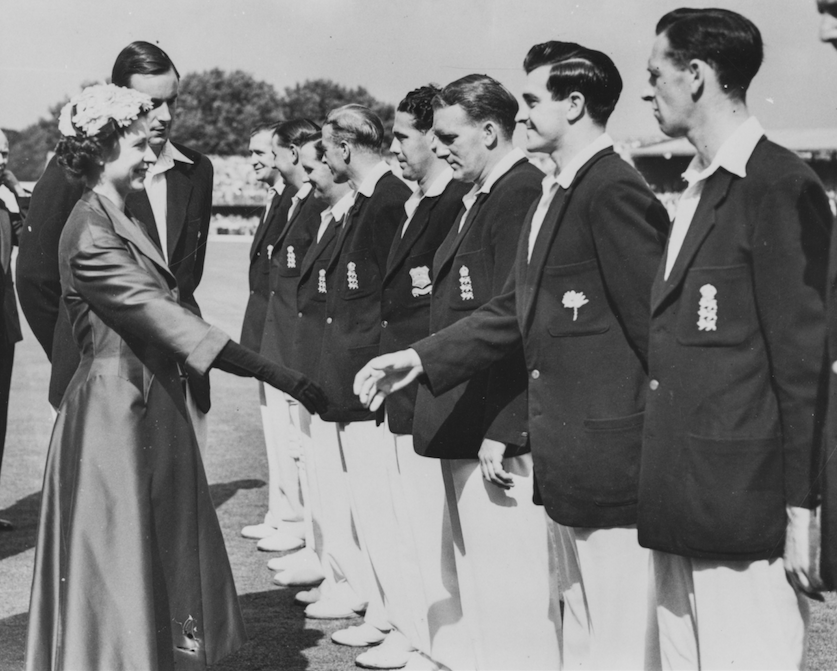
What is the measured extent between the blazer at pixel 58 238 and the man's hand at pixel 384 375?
52.0 inches

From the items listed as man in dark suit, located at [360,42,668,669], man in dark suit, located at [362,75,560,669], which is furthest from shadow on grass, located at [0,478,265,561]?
man in dark suit, located at [360,42,668,669]

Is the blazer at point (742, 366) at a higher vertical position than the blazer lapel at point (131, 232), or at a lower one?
lower

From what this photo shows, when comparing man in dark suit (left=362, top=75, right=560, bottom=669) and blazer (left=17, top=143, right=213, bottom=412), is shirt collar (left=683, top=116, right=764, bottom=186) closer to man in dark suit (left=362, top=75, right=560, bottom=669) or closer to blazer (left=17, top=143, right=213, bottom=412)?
man in dark suit (left=362, top=75, right=560, bottom=669)

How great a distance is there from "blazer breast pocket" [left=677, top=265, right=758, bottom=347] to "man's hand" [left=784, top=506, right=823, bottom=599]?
0.44 meters

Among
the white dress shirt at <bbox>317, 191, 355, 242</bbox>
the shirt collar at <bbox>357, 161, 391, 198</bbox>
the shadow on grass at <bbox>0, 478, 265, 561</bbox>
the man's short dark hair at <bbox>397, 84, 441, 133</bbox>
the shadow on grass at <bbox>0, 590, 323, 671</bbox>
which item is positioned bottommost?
the shadow on grass at <bbox>0, 590, 323, 671</bbox>

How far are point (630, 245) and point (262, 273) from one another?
15.6ft

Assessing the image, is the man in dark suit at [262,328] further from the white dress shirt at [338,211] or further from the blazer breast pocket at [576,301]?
the blazer breast pocket at [576,301]

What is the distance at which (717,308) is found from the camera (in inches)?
114

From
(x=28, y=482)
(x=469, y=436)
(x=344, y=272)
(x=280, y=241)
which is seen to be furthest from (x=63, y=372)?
(x=28, y=482)

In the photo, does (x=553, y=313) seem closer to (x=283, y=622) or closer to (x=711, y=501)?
(x=711, y=501)

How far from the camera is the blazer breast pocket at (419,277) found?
4750mm

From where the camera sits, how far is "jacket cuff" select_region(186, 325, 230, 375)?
3.74m

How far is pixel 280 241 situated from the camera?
24.0 ft

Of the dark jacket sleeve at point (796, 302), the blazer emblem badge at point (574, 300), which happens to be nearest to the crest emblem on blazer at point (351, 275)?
the blazer emblem badge at point (574, 300)
